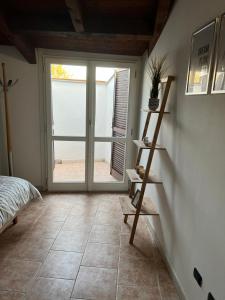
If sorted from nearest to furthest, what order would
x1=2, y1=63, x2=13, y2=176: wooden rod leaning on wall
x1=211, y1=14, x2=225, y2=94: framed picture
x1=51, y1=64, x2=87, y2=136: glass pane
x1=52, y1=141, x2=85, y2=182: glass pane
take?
x1=211, y1=14, x2=225, y2=94: framed picture < x1=2, y1=63, x2=13, y2=176: wooden rod leaning on wall < x1=51, y1=64, x2=87, y2=136: glass pane < x1=52, y1=141, x2=85, y2=182: glass pane

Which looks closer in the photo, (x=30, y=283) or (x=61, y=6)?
(x=30, y=283)

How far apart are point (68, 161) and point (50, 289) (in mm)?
2186

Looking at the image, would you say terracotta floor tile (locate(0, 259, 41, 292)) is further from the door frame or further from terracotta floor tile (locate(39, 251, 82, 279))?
the door frame

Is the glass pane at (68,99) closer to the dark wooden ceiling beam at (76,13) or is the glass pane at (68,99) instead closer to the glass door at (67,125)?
the glass door at (67,125)

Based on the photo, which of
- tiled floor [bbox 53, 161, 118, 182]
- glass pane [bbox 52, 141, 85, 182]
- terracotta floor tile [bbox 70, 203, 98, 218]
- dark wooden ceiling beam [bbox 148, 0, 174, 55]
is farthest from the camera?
tiled floor [bbox 53, 161, 118, 182]

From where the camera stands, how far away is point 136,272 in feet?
6.57

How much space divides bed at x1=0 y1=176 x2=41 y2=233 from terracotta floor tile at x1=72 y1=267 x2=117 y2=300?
2.92 feet

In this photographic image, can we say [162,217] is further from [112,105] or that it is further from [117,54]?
[117,54]

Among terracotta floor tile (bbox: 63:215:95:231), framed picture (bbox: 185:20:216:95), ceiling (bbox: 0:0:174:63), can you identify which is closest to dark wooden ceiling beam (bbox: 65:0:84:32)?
ceiling (bbox: 0:0:174:63)

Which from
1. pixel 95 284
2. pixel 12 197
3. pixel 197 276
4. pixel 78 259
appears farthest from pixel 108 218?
pixel 197 276

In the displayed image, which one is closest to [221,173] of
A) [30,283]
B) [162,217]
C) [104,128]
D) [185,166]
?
[185,166]

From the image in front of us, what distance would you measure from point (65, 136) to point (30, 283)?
2186 millimetres

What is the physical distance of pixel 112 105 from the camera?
11.8 feet

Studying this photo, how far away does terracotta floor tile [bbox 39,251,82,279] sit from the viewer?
1.92 metres
